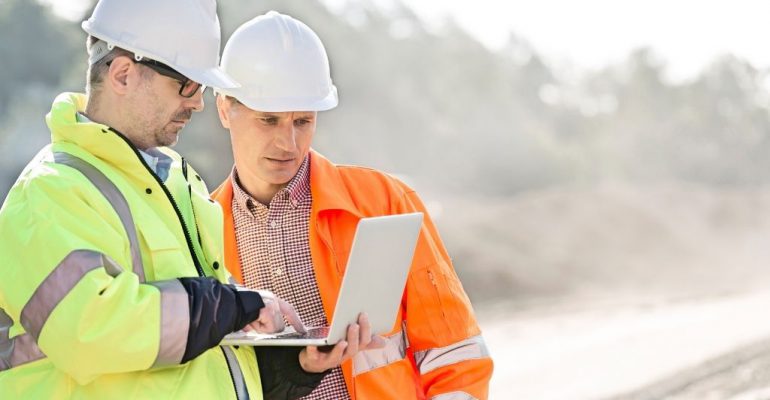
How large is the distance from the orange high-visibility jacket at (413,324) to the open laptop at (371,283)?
0.41m

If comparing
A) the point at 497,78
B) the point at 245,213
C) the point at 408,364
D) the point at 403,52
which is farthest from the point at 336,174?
the point at 497,78

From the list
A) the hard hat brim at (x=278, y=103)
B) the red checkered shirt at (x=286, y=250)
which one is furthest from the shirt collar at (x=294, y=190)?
the hard hat brim at (x=278, y=103)

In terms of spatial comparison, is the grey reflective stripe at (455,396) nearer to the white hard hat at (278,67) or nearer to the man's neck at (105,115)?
the white hard hat at (278,67)

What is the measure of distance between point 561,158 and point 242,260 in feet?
105

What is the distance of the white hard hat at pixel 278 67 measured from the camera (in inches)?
138

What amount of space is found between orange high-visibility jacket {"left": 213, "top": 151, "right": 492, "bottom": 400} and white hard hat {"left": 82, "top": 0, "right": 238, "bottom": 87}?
0.85 meters

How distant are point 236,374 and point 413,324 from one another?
34.0 inches

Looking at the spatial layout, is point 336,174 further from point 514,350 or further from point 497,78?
point 497,78

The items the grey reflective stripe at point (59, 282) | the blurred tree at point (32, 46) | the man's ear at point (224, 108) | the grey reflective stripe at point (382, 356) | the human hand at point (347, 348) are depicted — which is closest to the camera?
the grey reflective stripe at point (59, 282)

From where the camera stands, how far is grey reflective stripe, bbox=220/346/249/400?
257 cm

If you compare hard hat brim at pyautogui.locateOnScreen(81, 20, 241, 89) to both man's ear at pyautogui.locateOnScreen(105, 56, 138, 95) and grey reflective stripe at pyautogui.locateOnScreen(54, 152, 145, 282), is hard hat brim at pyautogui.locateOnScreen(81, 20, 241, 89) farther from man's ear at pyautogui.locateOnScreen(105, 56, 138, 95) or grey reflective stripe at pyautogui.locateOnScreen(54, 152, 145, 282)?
grey reflective stripe at pyautogui.locateOnScreen(54, 152, 145, 282)

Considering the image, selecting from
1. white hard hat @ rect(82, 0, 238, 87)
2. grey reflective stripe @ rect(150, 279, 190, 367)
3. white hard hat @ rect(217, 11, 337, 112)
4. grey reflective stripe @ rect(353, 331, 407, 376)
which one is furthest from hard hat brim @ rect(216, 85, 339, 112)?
grey reflective stripe @ rect(150, 279, 190, 367)

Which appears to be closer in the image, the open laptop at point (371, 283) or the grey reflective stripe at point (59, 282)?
the grey reflective stripe at point (59, 282)

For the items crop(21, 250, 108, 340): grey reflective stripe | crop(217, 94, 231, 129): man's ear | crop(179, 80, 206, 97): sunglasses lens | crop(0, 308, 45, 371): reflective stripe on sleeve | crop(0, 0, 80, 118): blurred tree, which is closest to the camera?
crop(21, 250, 108, 340): grey reflective stripe
